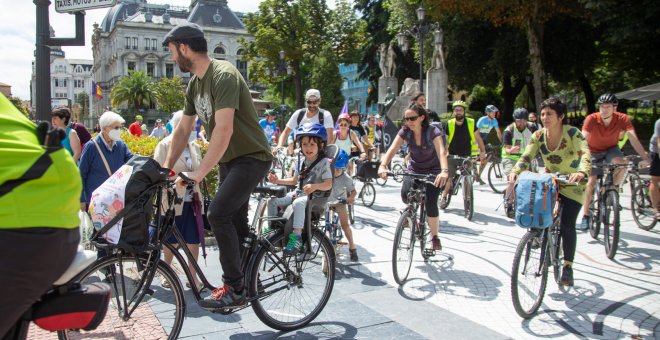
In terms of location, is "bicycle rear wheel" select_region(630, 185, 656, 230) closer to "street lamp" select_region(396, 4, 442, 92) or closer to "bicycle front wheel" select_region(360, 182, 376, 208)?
"bicycle front wheel" select_region(360, 182, 376, 208)

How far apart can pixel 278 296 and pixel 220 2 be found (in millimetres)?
103392

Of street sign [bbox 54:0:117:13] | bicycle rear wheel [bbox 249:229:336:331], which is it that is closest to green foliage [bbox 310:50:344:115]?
street sign [bbox 54:0:117:13]

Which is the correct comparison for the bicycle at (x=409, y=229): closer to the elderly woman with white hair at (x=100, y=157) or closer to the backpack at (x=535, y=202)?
the backpack at (x=535, y=202)

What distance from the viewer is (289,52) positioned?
50.7 metres

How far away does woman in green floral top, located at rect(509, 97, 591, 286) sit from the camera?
527 cm

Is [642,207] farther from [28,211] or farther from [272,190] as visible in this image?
[28,211]

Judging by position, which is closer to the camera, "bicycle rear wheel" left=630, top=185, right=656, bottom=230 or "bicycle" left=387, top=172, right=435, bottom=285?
"bicycle" left=387, top=172, right=435, bottom=285

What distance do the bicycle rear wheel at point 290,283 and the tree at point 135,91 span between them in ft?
250

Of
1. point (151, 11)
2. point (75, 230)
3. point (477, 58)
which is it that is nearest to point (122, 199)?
point (75, 230)

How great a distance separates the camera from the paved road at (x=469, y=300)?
441cm

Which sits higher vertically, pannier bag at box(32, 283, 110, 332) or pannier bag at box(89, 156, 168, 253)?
pannier bag at box(89, 156, 168, 253)

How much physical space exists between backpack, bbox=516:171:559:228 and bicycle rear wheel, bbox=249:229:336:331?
5.27 ft

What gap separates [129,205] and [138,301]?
0.64m

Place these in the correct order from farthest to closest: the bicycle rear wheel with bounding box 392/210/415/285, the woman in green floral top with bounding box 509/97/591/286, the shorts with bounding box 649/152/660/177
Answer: the shorts with bounding box 649/152/660/177, the bicycle rear wheel with bounding box 392/210/415/285, the woman in green floral top with bounding box 509/97/591/286
